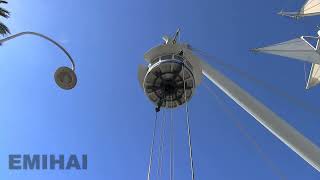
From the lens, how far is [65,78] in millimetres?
12641

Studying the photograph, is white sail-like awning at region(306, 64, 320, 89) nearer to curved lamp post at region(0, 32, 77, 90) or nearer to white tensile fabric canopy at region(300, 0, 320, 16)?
white tensile fabric canopy at region(300, 0, 320, 16)

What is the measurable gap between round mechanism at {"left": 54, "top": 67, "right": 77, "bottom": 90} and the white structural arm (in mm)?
7201

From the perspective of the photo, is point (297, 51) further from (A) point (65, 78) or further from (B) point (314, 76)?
(A) point (65, 78)

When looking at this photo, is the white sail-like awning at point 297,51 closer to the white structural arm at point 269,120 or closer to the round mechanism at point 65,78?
the white structural arm at point 269,120

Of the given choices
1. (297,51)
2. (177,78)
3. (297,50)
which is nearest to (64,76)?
(177,78)

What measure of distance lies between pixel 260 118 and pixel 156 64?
3.96 m

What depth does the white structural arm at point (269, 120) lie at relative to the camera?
16.5m

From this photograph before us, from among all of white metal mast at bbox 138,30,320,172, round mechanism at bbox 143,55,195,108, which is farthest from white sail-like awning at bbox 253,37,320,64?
round mechanism at bbox 143,55,195,108

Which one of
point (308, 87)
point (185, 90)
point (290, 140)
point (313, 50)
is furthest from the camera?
point (308, 87)

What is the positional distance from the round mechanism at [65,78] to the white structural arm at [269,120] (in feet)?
23.6

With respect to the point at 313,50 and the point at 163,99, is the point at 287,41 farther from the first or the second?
the point at 163,99

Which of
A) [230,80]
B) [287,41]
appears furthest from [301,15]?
[230,80]

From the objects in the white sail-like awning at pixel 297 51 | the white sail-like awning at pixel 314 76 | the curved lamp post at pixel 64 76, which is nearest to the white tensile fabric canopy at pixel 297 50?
the white sail-like awning at pixel 297 51

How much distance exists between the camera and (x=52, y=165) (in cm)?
2998
